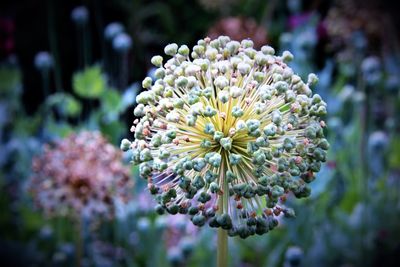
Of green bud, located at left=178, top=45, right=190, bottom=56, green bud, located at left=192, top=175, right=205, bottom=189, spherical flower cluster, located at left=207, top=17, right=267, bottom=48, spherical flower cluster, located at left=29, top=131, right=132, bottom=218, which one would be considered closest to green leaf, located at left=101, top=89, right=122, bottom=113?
spherical flower cluster, located at left=29, top=131, right=132, bottom=218

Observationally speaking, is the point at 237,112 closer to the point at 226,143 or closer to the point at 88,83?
the point at 226,143

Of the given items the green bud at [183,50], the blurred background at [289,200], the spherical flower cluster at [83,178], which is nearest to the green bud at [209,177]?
the green bud at [183,50]

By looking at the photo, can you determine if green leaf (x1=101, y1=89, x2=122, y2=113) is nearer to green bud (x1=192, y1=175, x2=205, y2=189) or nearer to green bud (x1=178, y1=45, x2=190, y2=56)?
green bud (x1=178, y1=45, x2=190, y2=56)

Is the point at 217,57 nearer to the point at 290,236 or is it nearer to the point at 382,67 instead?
the point at 290,236

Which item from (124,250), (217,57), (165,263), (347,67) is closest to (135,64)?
(347,67)

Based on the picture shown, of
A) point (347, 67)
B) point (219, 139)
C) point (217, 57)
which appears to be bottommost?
point (219, 139)

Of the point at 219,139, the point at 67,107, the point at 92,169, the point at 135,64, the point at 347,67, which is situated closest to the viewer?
the point at 219,139
